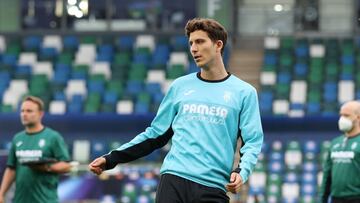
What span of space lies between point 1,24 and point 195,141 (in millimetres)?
20534

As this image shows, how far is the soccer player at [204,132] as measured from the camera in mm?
6379

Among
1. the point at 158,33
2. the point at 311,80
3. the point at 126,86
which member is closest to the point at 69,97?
the point at 126,86

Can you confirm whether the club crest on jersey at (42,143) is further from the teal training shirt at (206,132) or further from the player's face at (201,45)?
the player's face at (201,45)

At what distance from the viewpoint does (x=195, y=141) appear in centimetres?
644

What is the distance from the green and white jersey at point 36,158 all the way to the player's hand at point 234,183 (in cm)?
466

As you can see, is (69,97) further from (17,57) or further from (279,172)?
(279,172)

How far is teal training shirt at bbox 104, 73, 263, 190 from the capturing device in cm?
640

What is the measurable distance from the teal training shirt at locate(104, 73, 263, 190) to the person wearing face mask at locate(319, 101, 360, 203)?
16.2 ft

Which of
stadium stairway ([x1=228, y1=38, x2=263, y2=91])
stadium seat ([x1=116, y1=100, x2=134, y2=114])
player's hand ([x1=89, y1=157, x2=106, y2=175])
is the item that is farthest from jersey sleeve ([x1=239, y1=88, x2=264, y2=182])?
stadium stairway ([x1=228, y1=38, x2=263, y2=91])

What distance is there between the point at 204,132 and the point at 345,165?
513 cm

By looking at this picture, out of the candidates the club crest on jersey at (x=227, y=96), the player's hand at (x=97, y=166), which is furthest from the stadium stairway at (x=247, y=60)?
A: the player's hand at (x=97, y=166)

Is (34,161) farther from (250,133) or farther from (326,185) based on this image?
(250,133)

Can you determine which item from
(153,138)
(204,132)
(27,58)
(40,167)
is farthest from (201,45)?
(27,58)

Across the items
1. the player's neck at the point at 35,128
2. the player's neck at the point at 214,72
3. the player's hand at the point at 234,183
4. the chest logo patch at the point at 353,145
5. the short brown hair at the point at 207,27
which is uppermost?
the short brown hair at the point at 207,27
